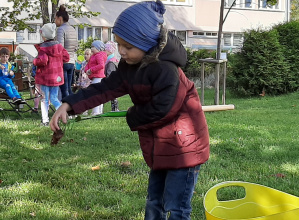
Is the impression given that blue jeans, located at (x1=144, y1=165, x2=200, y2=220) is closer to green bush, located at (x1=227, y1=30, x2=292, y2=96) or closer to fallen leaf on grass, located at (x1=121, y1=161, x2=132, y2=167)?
fallen leaf on grass, located at (x1=121, y1=161, x2=132, y2=167)

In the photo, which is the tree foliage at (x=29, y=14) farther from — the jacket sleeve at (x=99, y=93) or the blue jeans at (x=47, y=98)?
the jacket sleeve at (x=99, y=93)

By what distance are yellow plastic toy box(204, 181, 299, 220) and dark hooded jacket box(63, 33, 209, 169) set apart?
0.25 meters

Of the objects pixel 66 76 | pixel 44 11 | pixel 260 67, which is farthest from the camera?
pixel 44 11

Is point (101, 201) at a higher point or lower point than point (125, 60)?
lower

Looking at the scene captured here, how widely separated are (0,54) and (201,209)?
21.5 ft

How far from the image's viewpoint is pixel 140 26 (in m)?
2.47

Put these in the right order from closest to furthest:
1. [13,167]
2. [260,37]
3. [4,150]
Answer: [13,167] → [4,150] → [260,37]

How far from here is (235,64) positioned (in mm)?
13539

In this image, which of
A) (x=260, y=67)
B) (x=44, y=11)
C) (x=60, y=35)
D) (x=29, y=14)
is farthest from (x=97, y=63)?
(x=44, y=11)

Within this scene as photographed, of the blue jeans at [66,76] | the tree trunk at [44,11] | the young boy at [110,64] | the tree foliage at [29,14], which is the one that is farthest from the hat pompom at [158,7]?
the tree trunk at [44,11]

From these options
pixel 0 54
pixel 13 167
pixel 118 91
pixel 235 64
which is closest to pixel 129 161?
pixel 13 167

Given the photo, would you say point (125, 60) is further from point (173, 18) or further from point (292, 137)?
point (173, 18)

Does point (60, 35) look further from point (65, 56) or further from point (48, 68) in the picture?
point (48, 68)

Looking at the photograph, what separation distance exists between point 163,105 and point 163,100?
1.1 inches
